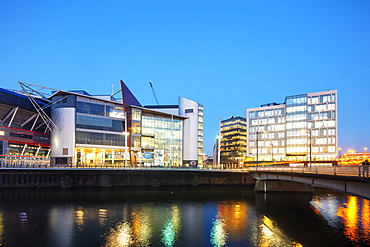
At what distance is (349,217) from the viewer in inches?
1800

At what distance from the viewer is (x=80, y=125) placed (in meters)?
104

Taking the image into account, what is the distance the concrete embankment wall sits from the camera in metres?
81.2

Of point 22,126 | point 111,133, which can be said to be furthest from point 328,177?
point 22,126

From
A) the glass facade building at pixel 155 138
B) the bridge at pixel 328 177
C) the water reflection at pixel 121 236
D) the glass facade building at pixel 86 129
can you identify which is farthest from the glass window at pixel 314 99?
the water reflection at pixel 121 236

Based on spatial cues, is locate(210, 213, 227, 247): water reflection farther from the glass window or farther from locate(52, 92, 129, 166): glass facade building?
the glass window

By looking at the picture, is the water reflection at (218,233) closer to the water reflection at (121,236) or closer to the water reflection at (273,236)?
the water reflection at (273,236)

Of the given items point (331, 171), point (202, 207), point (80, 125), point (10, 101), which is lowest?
point (202, 207)

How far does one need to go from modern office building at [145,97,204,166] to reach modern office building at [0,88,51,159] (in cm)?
4542

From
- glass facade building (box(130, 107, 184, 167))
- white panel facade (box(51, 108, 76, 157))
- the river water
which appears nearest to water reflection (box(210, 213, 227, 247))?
the river water

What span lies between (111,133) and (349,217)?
82.4 m

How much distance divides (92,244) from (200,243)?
11.4 meters

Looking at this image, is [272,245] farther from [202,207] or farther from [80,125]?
[80,125]

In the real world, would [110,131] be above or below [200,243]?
above

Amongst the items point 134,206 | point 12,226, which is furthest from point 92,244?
point 134,206
